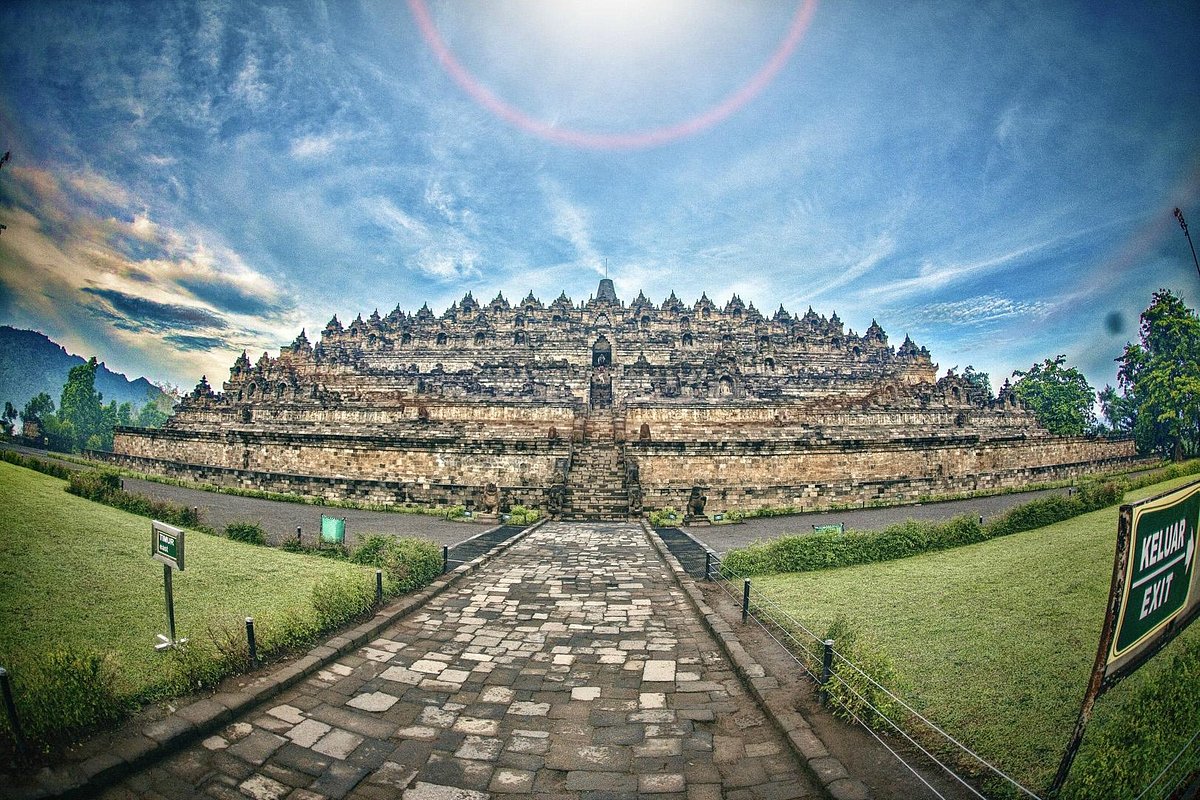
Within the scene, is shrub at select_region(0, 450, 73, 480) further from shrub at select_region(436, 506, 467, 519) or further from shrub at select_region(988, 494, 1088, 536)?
shrub at select_region(988, 494, 1088, 536)

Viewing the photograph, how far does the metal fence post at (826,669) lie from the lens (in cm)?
445

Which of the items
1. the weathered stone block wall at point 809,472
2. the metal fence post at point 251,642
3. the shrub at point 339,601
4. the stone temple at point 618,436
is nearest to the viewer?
the metal fence post at point 251,642

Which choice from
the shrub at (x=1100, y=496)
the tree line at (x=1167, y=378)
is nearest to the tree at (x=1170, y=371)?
the tree line at (x=1167, y=378)

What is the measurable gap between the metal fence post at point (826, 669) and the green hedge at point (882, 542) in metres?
4.40

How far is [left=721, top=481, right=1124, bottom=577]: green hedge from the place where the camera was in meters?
9.21

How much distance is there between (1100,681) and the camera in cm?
251

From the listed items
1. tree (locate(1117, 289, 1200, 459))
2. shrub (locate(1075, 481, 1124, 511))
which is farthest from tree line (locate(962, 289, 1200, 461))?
shrub (locate(1075, 481, 1124, 511))

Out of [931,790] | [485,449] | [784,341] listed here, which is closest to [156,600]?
[931,790]

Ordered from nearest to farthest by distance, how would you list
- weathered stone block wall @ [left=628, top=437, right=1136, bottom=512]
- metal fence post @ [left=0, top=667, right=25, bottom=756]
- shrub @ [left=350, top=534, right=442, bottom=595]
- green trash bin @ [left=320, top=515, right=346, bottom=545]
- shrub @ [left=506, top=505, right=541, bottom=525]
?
metal fence post @ [left=0, top=667, right=25, bottom=756]
shrub @ [left=350, top=534, right=442, bottom=595]
green trash bin @ [left=320, top=515, right=346, bottom=545]
shrub @ [left=506, top=505, right=541, bottom=525]
weathered stone block wall @ [left=628, top=437, right=1136, bottom=512]

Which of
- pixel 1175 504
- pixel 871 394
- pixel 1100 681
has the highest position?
pixel 871 394

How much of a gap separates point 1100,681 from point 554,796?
3.51 metres

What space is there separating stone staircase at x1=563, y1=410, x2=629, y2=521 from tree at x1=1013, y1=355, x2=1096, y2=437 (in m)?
41.8

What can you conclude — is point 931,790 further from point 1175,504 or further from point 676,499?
point 676,499

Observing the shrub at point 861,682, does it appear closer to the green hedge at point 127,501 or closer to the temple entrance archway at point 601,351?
the green hedge at point 127,501
